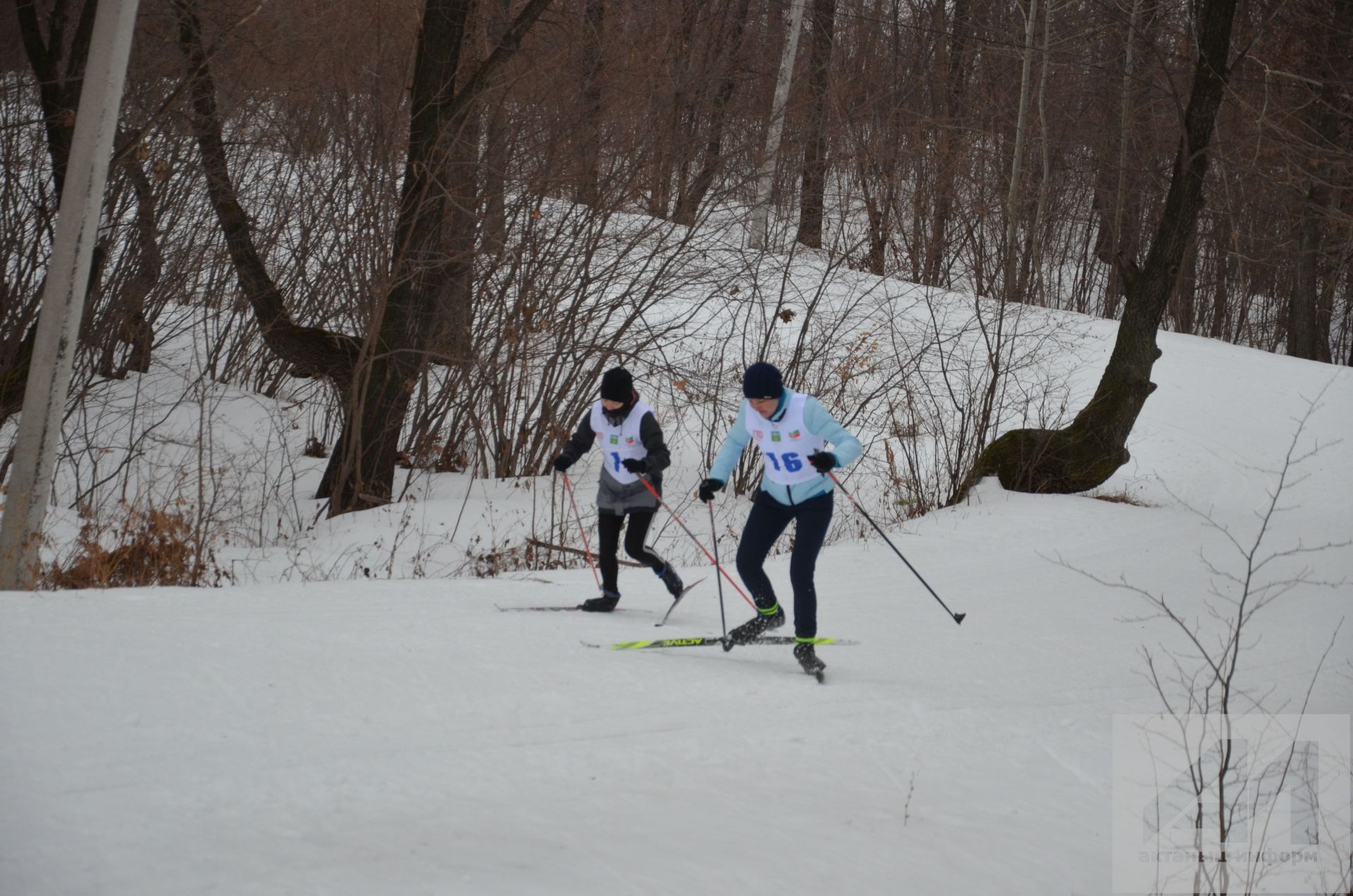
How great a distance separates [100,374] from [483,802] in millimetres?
12065

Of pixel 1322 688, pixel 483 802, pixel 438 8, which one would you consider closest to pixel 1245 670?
pixel 1322 688

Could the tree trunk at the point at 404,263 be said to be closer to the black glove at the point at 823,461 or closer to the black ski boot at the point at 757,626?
the black ski boot at the point at 757,626

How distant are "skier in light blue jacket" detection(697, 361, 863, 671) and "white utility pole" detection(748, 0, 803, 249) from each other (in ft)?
22.2

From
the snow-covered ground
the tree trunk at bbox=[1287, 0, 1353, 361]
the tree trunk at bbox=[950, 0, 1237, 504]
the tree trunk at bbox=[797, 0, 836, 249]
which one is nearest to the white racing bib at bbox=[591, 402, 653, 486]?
the snow-covered ground

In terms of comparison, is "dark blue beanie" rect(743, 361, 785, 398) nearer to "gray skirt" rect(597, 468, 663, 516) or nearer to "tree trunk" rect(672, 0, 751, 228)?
"gray skirt" rect(597, 468, 663, 516)

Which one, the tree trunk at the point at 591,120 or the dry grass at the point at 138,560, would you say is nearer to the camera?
the dry grass at the point at 138,560

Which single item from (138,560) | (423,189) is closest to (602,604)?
(138,560)

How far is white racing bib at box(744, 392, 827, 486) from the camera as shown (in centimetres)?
673

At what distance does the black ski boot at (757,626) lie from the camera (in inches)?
286

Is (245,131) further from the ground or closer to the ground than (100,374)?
further from the ground

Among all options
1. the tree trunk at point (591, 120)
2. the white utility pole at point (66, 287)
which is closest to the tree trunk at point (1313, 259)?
the tree trunk at point (591, 120)

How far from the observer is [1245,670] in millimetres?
7816

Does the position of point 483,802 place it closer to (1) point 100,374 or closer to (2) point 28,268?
(2) point 28,268

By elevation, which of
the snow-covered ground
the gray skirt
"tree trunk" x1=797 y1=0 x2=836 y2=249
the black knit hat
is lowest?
the snow-covered ground
